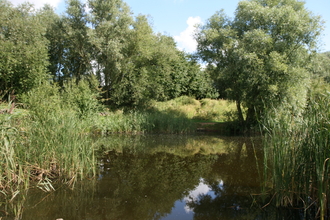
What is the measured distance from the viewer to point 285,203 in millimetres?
4148

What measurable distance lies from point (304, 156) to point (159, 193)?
8.95 ft

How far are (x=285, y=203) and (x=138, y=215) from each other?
240 cm

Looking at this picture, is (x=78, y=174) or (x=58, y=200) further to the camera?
(x=78, y=174)

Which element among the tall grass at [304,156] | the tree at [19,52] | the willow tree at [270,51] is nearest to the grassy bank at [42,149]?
the tall grass at [304,156]

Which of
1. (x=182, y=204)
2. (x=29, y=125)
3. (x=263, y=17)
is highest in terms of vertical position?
(x=263, y=17)

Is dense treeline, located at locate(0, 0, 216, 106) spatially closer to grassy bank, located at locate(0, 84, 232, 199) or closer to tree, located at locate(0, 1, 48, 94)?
tree, located at locate(0, 1, 48, 94)

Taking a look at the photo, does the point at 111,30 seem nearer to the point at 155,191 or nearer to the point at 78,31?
the point at 78,31

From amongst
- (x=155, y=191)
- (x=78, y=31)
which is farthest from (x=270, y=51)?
(x=78, y=31)

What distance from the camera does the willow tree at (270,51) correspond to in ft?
41.9

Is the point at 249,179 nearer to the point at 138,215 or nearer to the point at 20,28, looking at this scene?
the point at 138,215

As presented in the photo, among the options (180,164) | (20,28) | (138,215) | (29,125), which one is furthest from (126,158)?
(20,28)

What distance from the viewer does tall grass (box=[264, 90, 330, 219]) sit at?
138 inches

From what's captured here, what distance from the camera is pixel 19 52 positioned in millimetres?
15508

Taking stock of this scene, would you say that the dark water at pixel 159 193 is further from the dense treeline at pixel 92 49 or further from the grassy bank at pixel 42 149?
the dense treeline at pixel 92 49
